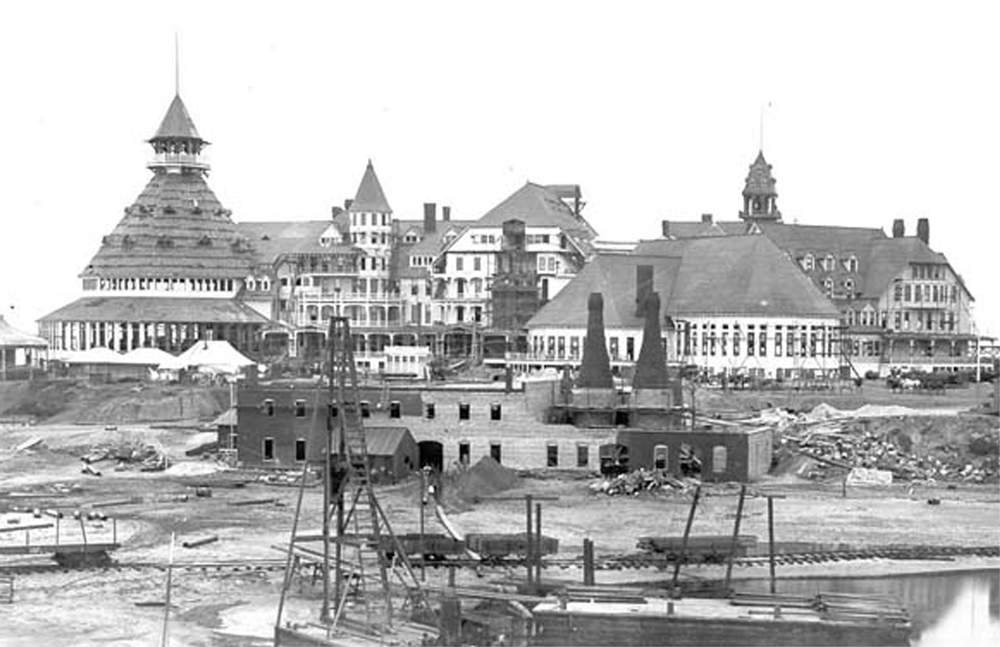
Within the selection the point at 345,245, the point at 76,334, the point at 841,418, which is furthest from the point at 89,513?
the point at 345,245

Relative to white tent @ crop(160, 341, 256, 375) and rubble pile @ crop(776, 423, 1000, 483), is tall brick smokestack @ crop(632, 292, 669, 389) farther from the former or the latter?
white tent @ crop(160, 341, 256, 375)

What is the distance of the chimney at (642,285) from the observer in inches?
3706

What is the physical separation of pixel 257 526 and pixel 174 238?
6374 cm

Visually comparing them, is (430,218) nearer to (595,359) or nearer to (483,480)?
(595,359)

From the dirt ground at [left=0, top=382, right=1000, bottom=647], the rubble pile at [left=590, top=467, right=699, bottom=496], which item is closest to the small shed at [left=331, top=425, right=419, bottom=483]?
the dirt ground at [left=0, top=382, right=1000, bottom=647]

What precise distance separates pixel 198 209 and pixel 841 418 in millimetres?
56676

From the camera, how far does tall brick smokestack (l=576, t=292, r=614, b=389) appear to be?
74.1 meters

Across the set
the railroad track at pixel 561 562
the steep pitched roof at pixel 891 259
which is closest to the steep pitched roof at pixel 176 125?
the steep pitched roof at pixel 891 259

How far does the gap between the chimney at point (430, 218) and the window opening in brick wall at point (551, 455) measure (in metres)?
58.4

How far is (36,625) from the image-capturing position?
38500 millimetres

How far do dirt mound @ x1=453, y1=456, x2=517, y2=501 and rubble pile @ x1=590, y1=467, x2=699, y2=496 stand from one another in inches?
130

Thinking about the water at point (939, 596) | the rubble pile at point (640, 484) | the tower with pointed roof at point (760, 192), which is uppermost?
the tower with pointed roof at point (760, 192)

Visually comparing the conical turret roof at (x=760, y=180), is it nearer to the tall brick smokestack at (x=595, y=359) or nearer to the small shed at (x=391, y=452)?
the tall brick smokestack at (x=595, y=359)

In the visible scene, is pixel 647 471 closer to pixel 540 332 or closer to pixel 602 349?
pixel 602 349
